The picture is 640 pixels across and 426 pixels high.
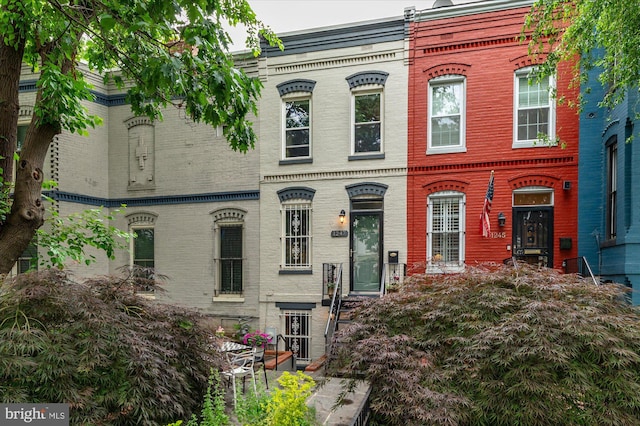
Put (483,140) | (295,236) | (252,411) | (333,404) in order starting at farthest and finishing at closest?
1. (295,236)
2. (483,140)
3. (333,404)
4. (252,411)

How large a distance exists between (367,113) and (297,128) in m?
1.92

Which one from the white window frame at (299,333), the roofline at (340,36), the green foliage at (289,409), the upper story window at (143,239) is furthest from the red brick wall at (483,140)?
the upper story window at (143,239)

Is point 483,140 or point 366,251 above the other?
point 483,140

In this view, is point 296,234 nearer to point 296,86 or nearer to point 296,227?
point 296,227

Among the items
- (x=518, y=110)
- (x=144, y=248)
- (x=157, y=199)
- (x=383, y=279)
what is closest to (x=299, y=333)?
(x=383, y=279)

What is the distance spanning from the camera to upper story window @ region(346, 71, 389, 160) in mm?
9641

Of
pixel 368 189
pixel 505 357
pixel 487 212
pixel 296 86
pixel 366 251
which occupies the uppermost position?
pixel 296 86

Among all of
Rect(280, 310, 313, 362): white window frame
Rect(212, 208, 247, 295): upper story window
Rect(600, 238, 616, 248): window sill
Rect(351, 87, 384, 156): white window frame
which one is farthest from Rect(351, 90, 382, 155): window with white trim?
Rect(600, 238, 616, 248): window sill

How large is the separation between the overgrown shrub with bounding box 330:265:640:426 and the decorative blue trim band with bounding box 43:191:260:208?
6904 mm

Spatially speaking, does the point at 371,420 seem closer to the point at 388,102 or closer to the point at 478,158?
the point at 478,158

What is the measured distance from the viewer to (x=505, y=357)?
364cm

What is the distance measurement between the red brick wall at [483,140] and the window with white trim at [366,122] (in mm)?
831

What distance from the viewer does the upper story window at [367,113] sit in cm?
964

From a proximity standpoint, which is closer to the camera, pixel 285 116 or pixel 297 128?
pixel 297 128
